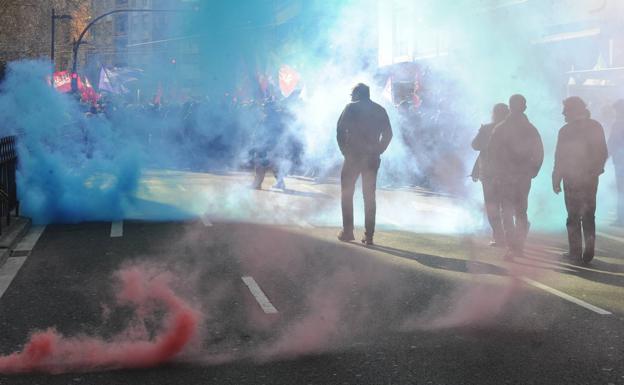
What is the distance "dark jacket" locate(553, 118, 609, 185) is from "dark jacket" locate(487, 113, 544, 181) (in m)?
0.39

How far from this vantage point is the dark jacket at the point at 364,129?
11203 mm

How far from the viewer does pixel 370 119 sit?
11.2 m

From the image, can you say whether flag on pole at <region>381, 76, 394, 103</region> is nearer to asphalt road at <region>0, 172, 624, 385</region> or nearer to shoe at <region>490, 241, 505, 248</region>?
asphalt road at <region>0, 172, 624, 385</region>

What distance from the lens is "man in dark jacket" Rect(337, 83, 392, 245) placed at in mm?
11195

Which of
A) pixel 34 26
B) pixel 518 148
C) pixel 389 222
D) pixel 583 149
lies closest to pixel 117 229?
pixel 389 222

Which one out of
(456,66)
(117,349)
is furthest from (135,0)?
(117,349)

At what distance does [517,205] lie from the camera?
10266 millimetres

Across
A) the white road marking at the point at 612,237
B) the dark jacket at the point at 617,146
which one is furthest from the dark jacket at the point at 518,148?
the dark jacket at the point at 617,146

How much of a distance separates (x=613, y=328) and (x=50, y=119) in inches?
373

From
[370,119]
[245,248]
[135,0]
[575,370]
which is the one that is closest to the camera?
[575,370]

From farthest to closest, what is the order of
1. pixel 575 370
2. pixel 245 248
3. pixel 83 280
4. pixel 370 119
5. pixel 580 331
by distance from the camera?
1. pixel 370 119
2. pixel 245 248
3. pixel 83 280
4. pixel 580 331
5. pixel 575 370

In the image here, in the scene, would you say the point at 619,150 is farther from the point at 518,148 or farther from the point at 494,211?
the point at 518,148

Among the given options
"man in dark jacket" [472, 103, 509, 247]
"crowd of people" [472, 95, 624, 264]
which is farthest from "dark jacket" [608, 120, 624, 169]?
"crowd of people" [472, 95, 624, 264]

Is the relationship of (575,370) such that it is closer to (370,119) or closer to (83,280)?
(83,280)
